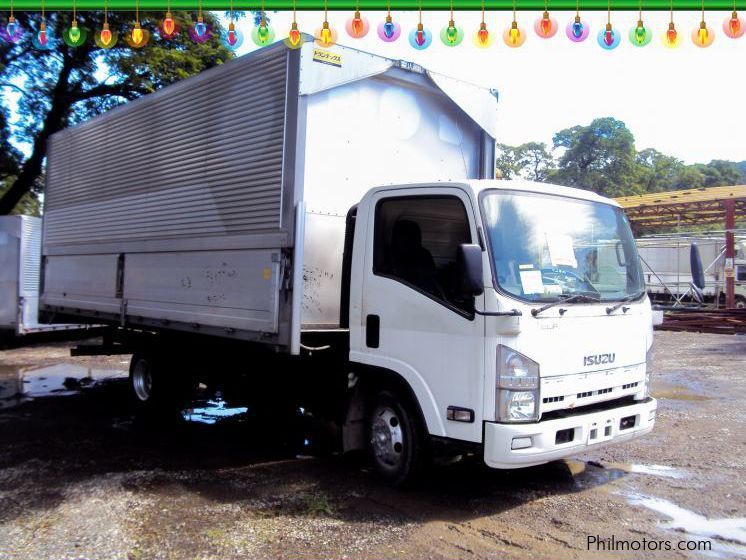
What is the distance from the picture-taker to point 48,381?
10.8m

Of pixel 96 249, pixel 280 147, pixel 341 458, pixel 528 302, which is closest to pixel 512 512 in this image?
pixel 528 302

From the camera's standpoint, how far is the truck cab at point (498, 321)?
4316 mm

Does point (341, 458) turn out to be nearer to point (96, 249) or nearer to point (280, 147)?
point (280, 147)

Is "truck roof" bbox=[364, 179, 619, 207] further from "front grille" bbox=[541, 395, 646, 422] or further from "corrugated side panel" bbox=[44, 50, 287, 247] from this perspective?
"front grille" bbox=[541, 395, 646, 422]

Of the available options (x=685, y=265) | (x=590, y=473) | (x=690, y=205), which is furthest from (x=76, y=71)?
(x=685, y=265)

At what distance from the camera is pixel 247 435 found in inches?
283

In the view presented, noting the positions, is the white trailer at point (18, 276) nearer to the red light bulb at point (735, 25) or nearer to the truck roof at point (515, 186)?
the truck roof at point (515, 186)

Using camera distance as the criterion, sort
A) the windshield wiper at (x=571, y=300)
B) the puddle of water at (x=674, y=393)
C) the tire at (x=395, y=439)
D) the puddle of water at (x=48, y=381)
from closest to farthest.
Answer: the windshield wiper at (x=571, y=300) < the tire at (x=395, y=439) < the puddle of water at (x=674, y=393) < the puddle of water at (x=48, y=381)

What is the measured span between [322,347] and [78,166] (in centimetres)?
552

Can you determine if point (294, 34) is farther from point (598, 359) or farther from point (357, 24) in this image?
point (598, 359)

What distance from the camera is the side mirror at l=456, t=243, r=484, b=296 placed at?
13.8ft

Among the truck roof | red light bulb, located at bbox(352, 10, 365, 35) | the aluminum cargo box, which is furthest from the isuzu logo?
red light bulb, located at bbox(352, 10, 365, 35)

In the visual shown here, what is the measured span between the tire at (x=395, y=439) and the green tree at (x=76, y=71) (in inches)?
475

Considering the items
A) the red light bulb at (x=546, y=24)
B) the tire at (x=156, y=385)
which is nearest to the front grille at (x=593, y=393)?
the red light bulb at (x=546, y=24)
